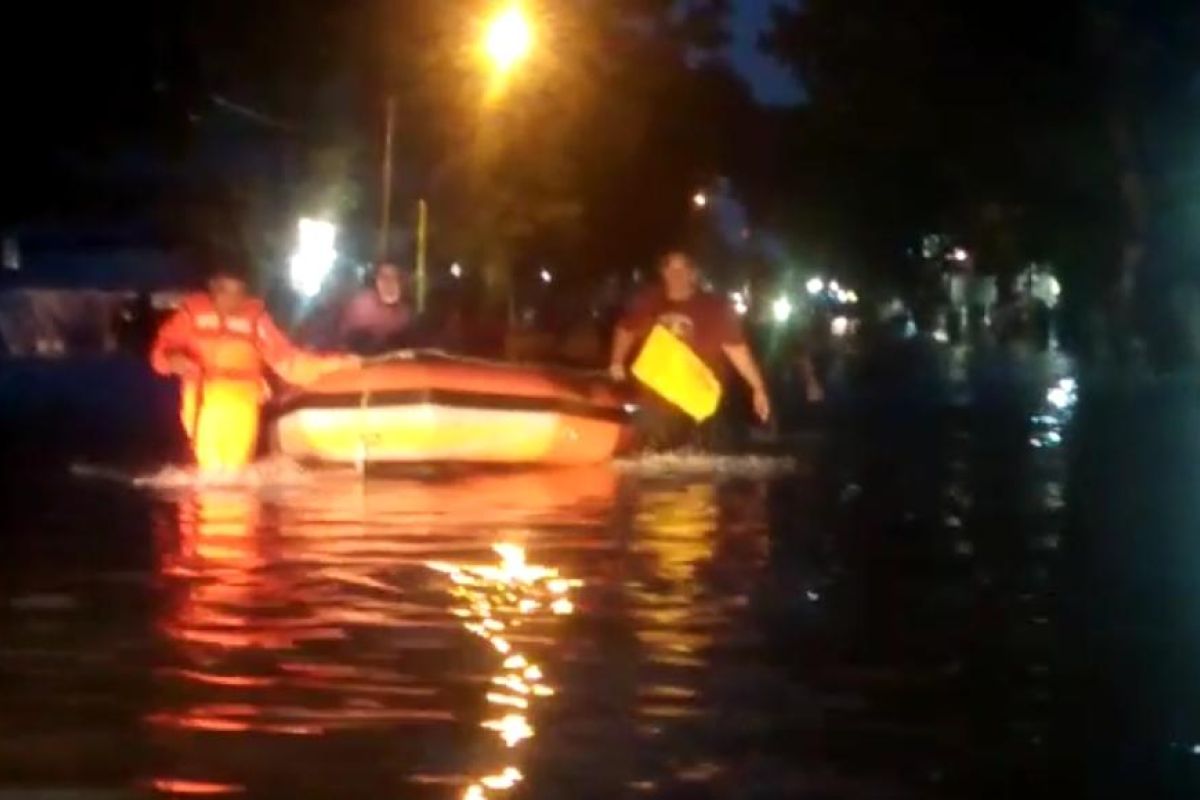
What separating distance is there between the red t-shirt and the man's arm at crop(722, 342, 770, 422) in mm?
62

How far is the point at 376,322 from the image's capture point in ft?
87.8

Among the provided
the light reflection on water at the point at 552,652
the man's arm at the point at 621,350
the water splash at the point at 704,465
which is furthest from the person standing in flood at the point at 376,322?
the light reflection on water at the point at 552,652

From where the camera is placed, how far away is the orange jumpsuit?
24891mm

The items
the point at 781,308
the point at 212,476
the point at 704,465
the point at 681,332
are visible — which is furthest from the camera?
the point at 781,308

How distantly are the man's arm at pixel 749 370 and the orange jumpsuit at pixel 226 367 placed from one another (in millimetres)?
3596

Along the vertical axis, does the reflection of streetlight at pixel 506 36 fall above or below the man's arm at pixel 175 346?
above

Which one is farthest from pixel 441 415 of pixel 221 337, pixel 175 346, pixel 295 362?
pixel 175 346

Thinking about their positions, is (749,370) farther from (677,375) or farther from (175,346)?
(175,346)

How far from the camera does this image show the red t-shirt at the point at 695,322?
88.5 ft

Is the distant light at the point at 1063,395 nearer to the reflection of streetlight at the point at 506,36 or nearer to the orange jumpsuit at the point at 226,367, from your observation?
the reflection of streetlight at the point at 506,36

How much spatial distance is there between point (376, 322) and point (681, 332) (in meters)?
2.57

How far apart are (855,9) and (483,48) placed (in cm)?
2241

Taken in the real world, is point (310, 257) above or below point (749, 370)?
above

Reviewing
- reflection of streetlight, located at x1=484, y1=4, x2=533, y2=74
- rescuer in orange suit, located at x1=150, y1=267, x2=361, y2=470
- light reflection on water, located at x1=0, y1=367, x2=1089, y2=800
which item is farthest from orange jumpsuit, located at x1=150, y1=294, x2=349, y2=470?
reflection of streetlight, located at x1=484, y1=4, x2=533, y2=74
